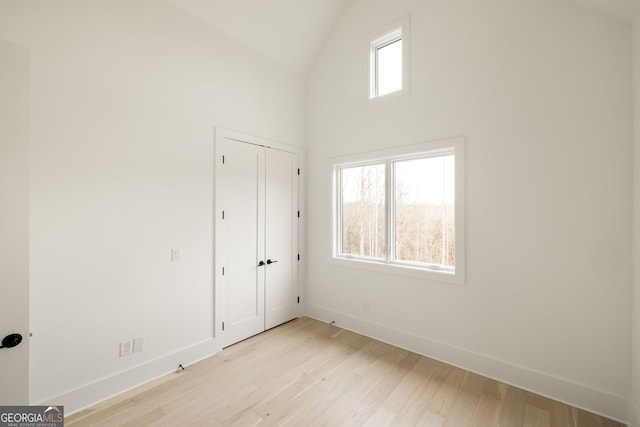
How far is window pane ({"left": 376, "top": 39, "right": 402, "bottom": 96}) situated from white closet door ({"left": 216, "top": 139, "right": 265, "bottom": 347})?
174 cm

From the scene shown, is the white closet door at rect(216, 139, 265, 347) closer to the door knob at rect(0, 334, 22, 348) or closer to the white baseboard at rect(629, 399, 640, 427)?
the door knob at rect(0, 334, 22, 348)

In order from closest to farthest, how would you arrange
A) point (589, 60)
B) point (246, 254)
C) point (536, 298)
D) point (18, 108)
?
point (18, 108) < point (589, 60) < point (536, 298) < point (246, 254)

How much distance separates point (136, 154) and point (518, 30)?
140 inches

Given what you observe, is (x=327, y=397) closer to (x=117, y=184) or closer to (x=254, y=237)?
(x=254, y=237)

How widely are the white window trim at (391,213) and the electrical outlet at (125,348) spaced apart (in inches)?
93.0

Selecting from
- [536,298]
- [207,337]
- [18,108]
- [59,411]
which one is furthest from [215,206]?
[536,298]

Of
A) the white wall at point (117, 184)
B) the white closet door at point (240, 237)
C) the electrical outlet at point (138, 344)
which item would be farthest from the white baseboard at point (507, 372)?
the electrical outlet at point (138, 344)

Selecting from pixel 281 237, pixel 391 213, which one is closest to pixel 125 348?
pixel 281 237

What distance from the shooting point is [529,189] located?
7.77ft

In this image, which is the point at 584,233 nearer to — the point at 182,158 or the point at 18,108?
the point at 182,158

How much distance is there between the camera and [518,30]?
7.92 ft

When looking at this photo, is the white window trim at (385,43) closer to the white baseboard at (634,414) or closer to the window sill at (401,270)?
the window sill at (401,270)

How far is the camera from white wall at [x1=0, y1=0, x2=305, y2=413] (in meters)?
2.01

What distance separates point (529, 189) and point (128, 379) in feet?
12.6
